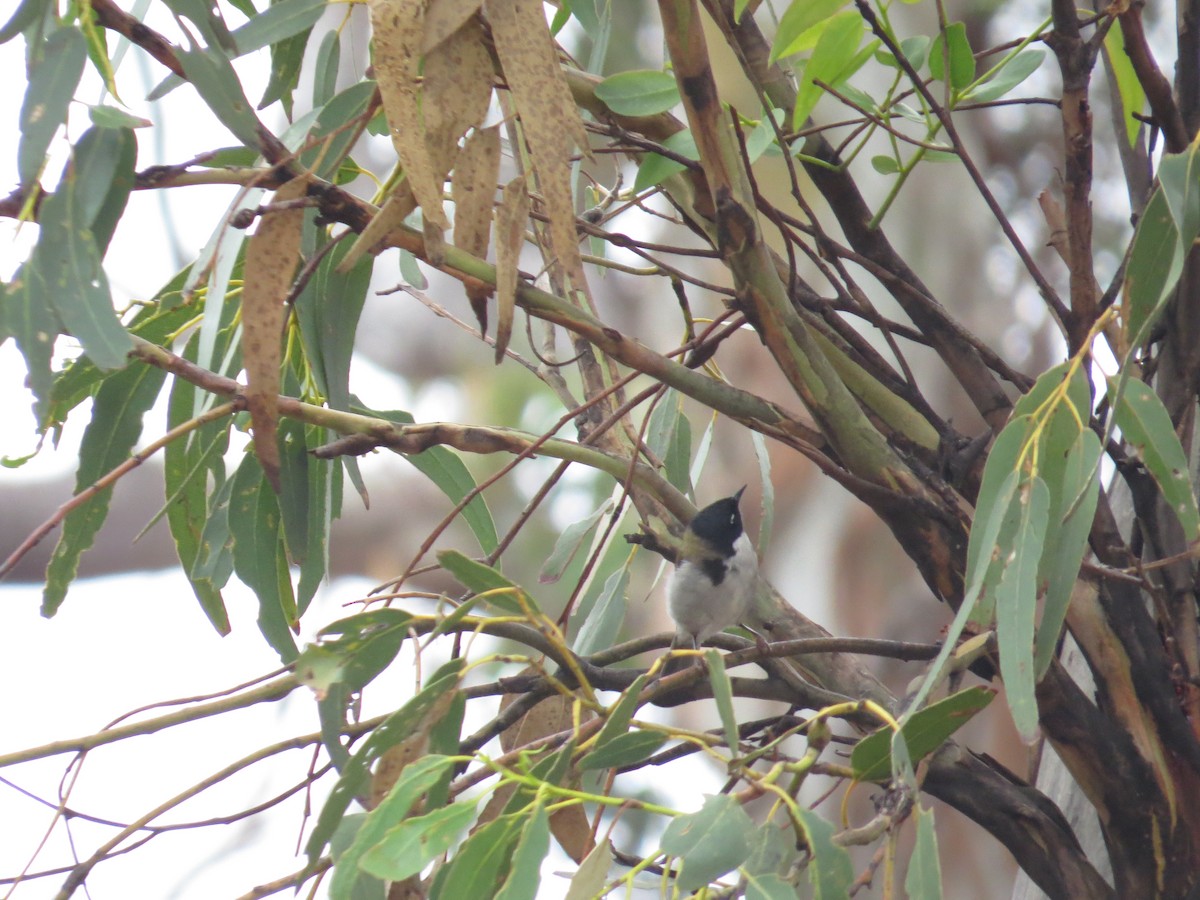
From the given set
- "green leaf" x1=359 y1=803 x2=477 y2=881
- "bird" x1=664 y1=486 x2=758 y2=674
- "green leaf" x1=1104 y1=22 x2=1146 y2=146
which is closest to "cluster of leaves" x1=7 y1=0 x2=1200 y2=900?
"green leaf" x1=359 y1=803 x2=477 y2=881

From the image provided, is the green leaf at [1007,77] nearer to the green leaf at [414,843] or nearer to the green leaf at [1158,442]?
the green leaf at [1158,442]

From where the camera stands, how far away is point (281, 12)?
0.81 meters

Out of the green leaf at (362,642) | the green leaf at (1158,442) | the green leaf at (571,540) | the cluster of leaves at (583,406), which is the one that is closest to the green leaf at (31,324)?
the cluster of leaves at (583,406)

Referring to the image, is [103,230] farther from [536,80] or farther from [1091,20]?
[1091,20]

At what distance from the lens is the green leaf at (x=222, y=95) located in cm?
71

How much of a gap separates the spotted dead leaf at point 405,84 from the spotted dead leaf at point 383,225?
0.8 inches

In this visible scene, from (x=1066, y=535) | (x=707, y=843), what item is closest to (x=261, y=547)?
(x=707, y=843)

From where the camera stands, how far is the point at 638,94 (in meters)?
0.85

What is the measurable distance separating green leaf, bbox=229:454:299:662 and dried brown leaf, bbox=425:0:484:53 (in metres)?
0.39

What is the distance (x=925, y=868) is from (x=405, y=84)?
0.55 m

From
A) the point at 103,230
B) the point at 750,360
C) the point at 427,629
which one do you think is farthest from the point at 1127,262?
the point at 750,360

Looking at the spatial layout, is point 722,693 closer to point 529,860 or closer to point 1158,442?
point 529,860

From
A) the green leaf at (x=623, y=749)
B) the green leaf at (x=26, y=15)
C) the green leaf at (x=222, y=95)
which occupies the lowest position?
the green leaf at (x=623, y=749)

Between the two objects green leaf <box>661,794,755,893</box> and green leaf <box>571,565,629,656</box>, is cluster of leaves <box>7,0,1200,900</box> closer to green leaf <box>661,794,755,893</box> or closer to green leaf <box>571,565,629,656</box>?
green leaf <box>661,794,755,893</box>
